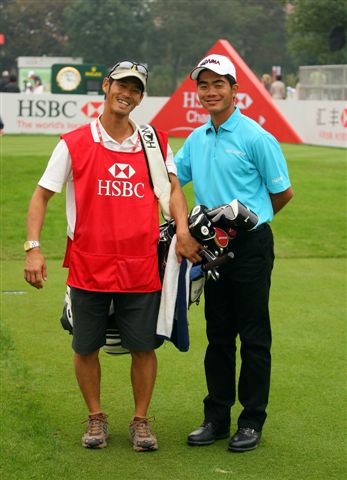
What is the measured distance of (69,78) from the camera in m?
36.3

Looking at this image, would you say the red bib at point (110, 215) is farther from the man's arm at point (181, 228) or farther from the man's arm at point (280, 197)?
the man's arm at point (280, 197)

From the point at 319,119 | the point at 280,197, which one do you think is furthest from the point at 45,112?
the point at 280,197

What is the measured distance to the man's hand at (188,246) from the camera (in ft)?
17.5

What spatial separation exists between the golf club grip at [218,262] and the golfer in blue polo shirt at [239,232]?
0.16m

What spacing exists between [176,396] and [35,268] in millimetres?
1655

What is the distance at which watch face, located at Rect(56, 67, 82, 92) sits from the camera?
36125 mm

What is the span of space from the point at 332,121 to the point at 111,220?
2228 cm

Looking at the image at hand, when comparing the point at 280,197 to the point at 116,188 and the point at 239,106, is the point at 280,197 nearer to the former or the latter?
the point at 116,188

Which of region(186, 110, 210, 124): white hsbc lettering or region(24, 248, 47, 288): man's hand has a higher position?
region(24, 248, 47, 288): man's hand

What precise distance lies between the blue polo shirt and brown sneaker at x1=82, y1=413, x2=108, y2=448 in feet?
4.02

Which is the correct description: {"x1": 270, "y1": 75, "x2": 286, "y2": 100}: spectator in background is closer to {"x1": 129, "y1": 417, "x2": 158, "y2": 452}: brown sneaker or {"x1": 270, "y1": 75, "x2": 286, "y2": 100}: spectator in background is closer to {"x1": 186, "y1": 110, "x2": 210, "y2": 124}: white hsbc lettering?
{"x1": 186, "y1": 110, "x2": 210, "y2": 124}: white hsbc lettering

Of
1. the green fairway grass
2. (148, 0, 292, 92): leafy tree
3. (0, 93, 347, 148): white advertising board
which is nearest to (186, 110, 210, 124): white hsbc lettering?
(0, 93, 347, 148): white advertising board

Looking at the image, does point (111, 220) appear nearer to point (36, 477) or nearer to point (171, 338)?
point (171, 338)

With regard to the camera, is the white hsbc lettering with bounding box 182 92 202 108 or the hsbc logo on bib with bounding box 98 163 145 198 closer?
the hsbc logo on bib with bounding box 98 163 145 198
